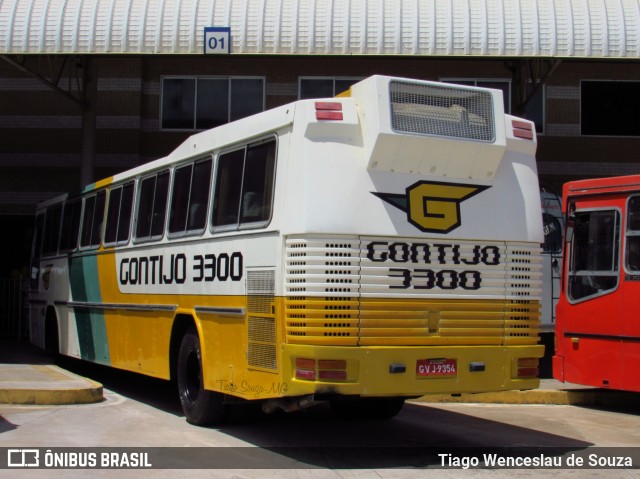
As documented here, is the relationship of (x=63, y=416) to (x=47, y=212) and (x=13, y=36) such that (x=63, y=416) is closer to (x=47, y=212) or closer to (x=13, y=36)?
(x=47, y=212)

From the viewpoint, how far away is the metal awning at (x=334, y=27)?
17.3 meters

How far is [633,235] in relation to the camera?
11.4 meters

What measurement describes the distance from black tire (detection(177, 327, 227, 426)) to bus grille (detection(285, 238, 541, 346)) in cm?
216

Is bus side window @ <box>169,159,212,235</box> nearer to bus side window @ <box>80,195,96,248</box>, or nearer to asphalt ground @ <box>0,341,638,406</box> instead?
asphalt ground @ <box>0,341,638,406</box>

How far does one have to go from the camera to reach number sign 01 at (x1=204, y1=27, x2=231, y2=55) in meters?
17.4

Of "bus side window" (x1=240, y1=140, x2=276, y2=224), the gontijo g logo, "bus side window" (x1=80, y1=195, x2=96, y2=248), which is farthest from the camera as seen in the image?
"bus side window" (x1=80, y1=195, x2=96, y2=248)

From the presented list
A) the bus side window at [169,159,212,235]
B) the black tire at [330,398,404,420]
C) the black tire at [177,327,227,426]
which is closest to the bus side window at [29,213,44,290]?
the bus side window at [169,159,212,235]

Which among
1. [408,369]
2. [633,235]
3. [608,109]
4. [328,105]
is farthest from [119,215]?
[608,109]

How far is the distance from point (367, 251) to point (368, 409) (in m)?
3.41

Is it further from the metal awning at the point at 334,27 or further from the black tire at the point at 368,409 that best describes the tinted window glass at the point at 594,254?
the metal awning at the point at 334,27

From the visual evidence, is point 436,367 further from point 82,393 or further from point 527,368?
point 82,393

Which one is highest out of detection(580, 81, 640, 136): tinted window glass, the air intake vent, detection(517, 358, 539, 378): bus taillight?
detection(580, 81, 640, 136): tinted window glass

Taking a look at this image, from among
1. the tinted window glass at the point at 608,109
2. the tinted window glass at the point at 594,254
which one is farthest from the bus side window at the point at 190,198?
the tinted window glass at the point at 608,109

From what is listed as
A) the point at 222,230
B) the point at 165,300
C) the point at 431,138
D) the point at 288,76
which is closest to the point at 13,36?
the point at 288,76
